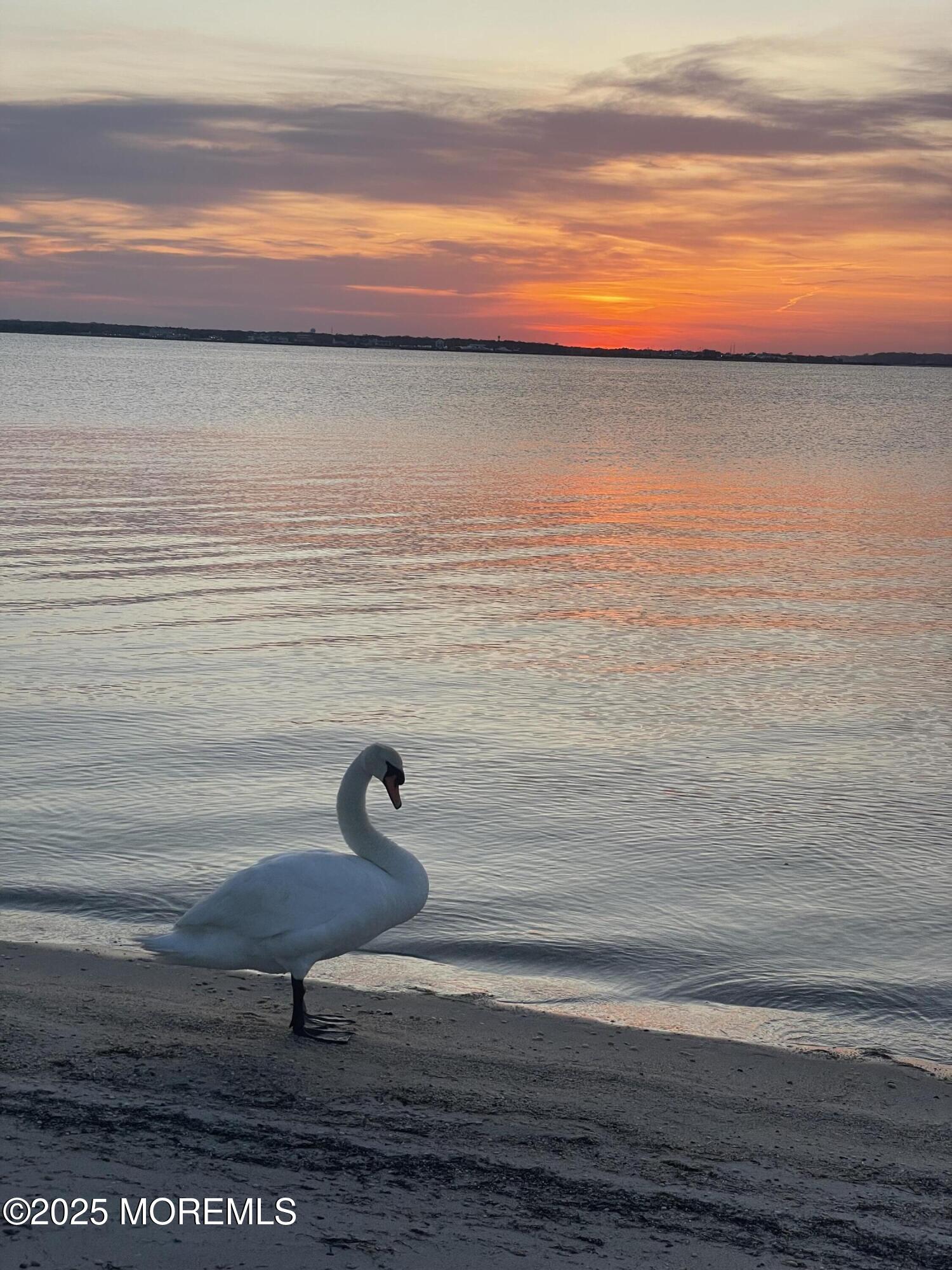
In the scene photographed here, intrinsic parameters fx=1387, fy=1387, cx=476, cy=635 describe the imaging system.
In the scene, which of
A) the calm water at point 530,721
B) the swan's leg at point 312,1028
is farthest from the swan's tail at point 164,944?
the calm water at point 530,721

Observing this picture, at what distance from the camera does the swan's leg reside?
18.0 ft

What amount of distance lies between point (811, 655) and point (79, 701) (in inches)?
298

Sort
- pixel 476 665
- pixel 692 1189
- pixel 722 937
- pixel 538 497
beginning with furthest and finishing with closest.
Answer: pixel 538 497, pixel 476 665, pixel 722 937, pixel 692 1189

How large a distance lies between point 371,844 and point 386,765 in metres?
0.36

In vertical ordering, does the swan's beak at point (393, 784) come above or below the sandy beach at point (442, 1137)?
above

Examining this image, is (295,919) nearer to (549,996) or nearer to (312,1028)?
(312,1028)

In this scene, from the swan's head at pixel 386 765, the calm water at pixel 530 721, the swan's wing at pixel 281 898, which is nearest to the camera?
the swan's wing at pixel 281 898

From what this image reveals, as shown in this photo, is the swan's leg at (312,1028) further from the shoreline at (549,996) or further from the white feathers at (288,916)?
the shoreline at (549,996)

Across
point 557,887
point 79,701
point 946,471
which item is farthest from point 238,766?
point 946,471

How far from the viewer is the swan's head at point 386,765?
6.01 metres

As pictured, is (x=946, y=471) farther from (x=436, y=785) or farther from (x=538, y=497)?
(x=436, y=785)

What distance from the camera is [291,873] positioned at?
5570 mm

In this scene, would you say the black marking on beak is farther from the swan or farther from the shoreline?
the shoreline

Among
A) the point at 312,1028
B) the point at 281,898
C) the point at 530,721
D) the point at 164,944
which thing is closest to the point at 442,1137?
the point at 312,1028
